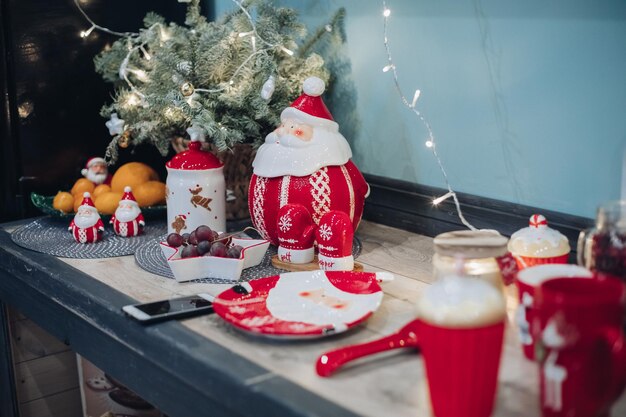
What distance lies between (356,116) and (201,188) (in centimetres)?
41

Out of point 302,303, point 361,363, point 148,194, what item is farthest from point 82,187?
point 361,363

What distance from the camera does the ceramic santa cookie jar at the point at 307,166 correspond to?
1.43 metres

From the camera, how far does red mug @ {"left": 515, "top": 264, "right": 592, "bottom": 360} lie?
3.14ft

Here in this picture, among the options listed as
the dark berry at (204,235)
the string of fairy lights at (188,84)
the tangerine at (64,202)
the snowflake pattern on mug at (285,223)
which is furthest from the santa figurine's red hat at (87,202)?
the snowflake pattern on mug at (285,223)

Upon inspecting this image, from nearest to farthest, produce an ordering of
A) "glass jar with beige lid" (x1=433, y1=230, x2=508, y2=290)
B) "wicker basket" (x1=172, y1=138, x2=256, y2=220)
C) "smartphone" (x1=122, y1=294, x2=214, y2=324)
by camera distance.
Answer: "glass jar with beige lid" (x1=433, y1=230, x2=508, y2=290) < "smartphone" (x1=122, y1=294, x2=214, y2=324) < "wicker basket" (x1=172, y1=138, x2=256, y2=220)

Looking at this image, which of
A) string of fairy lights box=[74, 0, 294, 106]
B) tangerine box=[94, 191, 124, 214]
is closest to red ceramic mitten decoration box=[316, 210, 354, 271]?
string of fairy lights box=[74, 0, 294, 106]

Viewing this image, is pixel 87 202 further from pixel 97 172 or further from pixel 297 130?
pixel 297 130

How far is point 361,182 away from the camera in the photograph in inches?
59.2

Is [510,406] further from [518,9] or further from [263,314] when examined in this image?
[518,9]

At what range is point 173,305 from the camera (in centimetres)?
120

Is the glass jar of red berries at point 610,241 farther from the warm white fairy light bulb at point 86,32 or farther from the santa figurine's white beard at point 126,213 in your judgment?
the warm white fairy light bulb at point 86,32

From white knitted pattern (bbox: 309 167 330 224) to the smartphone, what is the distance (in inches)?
11.6

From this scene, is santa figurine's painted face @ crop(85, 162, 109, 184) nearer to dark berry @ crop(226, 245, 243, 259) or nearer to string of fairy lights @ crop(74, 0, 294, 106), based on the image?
string of fairy lights @ crop(74, 0, 294, 106)

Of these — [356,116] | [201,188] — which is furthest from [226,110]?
[356,116]
